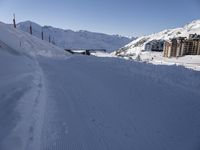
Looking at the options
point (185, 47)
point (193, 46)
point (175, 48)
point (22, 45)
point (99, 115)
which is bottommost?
point (99, 115)

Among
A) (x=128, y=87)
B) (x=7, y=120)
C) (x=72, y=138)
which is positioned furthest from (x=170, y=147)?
(x=128, y=87)

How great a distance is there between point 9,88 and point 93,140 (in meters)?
5.53

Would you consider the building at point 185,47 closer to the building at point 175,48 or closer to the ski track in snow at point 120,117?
the building at point 175,48

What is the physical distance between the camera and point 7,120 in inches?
328

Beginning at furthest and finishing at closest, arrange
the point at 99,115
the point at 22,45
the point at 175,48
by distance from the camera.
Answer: the point at 175,48 < the point at 22,45 < the point at 99,115

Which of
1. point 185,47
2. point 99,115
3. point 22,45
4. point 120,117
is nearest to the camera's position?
point 120,117

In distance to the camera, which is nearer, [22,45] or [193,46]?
[22,45]

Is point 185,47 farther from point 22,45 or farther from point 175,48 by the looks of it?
point 22,45

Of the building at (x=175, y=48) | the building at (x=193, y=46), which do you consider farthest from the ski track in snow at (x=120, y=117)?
the building at (x=175, y=48)

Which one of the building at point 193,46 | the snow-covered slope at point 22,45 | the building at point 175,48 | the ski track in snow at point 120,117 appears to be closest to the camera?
the ski track in snow at point 120,117

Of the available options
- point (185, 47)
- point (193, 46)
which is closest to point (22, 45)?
point (185, 47)

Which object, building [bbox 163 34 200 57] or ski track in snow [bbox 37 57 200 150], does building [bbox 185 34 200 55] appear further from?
ski track in snow [bbox 37 57 200 150]

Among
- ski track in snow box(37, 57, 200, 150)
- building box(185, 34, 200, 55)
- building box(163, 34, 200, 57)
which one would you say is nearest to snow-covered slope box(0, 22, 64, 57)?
ski track in snow box(37, 57, 200, 150)

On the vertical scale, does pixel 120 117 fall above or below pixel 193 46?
below
